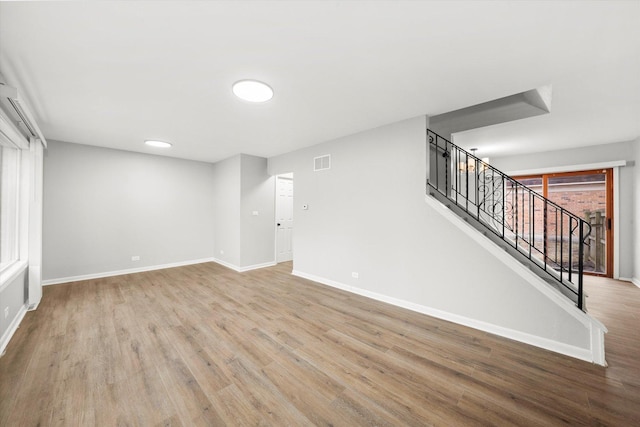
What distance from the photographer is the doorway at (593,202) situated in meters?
4.93

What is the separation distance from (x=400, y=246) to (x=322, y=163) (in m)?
2.14

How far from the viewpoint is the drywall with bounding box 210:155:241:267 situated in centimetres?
553

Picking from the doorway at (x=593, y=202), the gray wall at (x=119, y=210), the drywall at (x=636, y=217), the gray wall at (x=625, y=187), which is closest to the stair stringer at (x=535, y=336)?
the doorway at (x=593, y=202)

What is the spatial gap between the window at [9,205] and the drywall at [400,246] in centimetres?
413

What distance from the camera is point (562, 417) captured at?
5.24 feet

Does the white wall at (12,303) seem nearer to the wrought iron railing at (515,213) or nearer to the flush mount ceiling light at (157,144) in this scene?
the flush mount ceiling light at (157,144)

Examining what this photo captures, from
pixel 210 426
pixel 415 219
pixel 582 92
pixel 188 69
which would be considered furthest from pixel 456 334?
pixel 188 69

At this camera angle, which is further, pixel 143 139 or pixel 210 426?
pixel 143 139

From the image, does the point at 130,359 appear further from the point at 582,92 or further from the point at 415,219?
the point at 582,92

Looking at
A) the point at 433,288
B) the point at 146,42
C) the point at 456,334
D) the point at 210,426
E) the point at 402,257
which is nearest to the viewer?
the point at 210,426

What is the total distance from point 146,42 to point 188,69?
0.38 metres

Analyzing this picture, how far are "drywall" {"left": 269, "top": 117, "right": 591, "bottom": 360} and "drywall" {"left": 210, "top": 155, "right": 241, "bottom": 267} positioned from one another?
63.5 inches

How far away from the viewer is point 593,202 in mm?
5078

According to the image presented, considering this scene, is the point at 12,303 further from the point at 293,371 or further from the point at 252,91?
the point at 252,91
